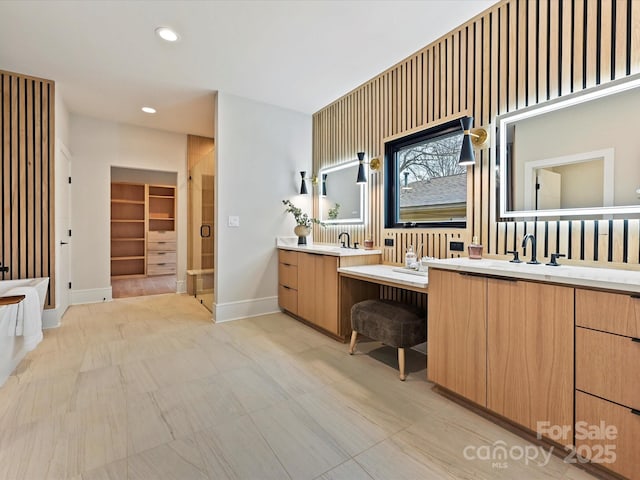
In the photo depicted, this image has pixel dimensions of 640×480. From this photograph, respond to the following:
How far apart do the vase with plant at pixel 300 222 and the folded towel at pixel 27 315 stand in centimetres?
260

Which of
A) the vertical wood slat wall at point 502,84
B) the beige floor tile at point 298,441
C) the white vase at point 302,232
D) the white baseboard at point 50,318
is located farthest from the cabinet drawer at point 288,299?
the white baseboard at point 50,318

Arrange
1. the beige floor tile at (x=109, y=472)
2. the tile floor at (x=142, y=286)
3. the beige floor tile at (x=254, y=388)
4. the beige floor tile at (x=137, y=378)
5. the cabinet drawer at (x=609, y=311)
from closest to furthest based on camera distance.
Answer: the cabinet drawer at (x=609, y=311), the beige floor tile at (x=109, y=472), the beige floor tile at (x=254, y=388), the beige floor tile at (x=137, y=378), the tile floor at (x=142, y=286)

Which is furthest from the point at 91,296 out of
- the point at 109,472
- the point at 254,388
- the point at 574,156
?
the point at 574,156

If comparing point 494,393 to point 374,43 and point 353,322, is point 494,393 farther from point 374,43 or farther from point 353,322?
point 374,43

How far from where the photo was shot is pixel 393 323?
219 cm

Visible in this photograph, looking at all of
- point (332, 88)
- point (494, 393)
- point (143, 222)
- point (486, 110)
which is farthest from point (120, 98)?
point (494, 393)

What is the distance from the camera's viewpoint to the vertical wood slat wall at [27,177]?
125 inches

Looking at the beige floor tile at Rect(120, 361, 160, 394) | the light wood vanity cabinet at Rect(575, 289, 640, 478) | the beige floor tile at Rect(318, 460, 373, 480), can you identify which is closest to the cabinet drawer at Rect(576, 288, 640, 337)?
the light wood vanity cabinet at Rect(575, 289, 640, 478)

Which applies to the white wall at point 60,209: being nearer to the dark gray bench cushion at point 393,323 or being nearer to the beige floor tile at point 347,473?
the dark gray bench cushion at point 393,323

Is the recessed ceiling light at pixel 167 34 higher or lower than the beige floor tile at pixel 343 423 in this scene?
higher

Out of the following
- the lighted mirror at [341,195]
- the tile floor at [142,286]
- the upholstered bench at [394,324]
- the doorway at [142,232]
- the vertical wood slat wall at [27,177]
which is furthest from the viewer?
the doorway at [142,232]

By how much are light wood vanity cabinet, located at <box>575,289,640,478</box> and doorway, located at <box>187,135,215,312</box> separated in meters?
3.46

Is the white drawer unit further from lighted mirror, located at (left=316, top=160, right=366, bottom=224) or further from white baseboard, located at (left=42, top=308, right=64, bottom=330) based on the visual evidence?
lighted mirror, located at (left=316, top=160, right=366, bottom=224)

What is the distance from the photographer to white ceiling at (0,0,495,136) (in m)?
2.18
